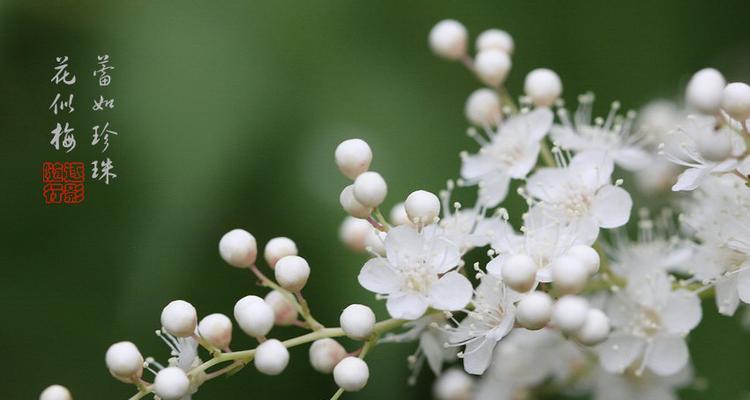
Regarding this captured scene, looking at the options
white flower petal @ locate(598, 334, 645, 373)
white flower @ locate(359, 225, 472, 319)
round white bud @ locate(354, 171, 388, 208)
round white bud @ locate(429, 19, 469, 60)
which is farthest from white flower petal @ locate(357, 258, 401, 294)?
round white bud @ locate(429, 19, 469, 60)

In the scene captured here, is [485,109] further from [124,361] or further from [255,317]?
[124,361]

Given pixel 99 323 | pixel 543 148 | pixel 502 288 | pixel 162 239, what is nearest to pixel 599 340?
pixel 502 288

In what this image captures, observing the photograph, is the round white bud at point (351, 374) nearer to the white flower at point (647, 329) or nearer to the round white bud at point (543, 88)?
the white flower at point (647, 329)

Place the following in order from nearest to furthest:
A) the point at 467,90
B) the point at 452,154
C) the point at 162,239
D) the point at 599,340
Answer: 1. the point at 599,340
2. the point at 162,239
3. the point at 452,154
4. the point at 467,90

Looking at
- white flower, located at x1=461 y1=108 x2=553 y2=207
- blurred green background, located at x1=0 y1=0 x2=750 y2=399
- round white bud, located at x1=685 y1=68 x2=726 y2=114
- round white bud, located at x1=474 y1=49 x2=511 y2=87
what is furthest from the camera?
blurred green background, located at x1=0 y1=0 x2=750 y2=399

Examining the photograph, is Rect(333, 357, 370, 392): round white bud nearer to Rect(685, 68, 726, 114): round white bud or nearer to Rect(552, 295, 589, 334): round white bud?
Rect(552, 295, 589, 334): round white bud

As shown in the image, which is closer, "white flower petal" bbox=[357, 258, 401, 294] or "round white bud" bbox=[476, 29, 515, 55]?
"white flower petal" bbox=[357, 258, 401, 294]

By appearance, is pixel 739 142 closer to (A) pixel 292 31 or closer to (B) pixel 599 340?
(B) pixel 599 340
